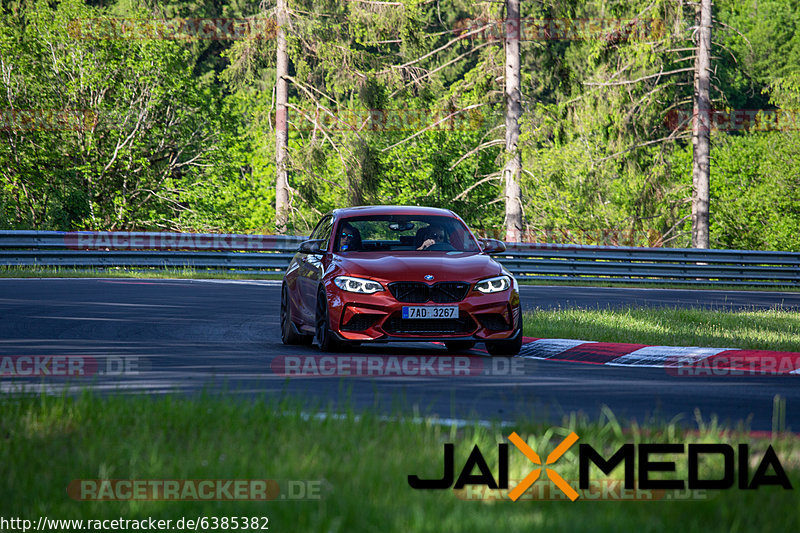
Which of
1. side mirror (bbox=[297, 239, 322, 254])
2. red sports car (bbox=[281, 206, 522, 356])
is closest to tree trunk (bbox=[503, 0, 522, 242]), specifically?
side mirror (bbox=[297, 239, 322, 254])

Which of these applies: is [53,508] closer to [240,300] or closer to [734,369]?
[734,369]

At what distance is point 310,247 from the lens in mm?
12203

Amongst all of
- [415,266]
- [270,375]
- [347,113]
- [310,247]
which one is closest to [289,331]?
[310,247]

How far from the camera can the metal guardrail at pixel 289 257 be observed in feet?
79.8

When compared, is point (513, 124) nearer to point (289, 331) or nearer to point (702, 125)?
point (702, 125)

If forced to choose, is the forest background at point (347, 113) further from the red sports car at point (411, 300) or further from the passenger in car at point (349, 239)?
the red sports car at point (411, 300)

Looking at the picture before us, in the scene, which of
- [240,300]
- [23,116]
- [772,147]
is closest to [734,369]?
[240,300]

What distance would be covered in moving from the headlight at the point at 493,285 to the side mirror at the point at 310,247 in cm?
210

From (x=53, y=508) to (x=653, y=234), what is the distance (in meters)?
43.6

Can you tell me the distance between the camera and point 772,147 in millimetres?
50344

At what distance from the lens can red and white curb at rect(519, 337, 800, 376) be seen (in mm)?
10359

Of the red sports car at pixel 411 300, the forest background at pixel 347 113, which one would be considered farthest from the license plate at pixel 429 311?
the forest background at pixel 347 113

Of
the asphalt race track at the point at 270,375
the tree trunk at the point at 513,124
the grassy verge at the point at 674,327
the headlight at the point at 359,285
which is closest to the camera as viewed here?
the asphalt race track at the point at 270,375

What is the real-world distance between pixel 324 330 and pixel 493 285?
1.77 metres
